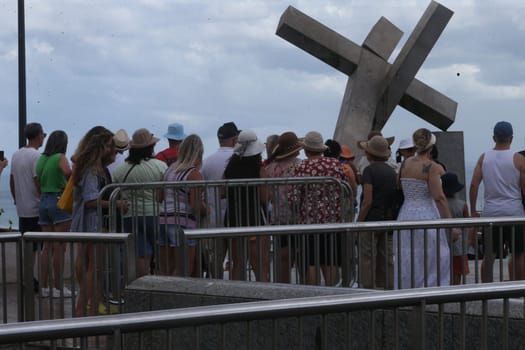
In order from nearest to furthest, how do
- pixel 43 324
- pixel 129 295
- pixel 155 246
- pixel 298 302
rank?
pixel 43 324 → pixel 298 302 → pixel 129 295 → pixel 155 246

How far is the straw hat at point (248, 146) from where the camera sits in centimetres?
1083

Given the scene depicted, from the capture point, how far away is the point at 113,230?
9719mm

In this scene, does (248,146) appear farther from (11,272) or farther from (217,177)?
(11,272)

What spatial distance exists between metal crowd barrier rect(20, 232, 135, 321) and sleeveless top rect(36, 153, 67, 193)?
10.6 feet

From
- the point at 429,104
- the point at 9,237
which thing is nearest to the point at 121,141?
the point at 9,237

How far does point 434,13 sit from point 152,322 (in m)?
16.2

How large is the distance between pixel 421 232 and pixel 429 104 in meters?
12.4

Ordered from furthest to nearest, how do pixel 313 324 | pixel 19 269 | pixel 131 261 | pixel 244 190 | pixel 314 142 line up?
1. pixel 314 142
2. pixel 244 190
3. pixel 19 269
4. pixel 131 261
5. pixel 313 324

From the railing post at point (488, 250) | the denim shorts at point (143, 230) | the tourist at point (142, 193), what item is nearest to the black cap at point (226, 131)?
the tourist at point (142, 193)

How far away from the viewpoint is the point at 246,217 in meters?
10.5

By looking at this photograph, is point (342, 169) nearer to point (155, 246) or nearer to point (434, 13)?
point (155, 246)

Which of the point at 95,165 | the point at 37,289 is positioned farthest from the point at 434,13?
the point at 37,289

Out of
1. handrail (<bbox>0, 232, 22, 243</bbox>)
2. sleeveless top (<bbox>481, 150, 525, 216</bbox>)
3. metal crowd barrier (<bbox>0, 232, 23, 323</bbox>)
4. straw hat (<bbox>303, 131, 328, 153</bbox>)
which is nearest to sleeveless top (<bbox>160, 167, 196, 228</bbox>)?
straw hat (<bbox>303, 131, 328, 153</bbox>)

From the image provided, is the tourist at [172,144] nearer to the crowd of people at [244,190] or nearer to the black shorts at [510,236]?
the crowd of people at [244,190]
